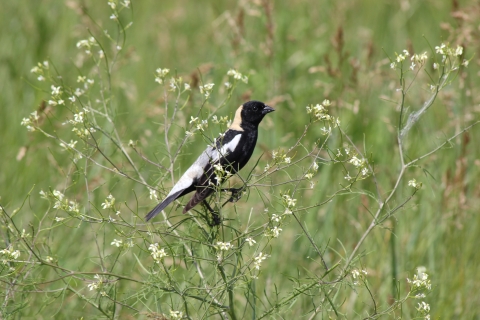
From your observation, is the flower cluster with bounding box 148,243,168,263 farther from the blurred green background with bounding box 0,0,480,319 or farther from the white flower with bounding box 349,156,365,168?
the blurred green background with bounding box 0,0,480,319

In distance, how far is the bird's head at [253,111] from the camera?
3514 mm

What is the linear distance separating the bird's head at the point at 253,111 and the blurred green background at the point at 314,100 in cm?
19

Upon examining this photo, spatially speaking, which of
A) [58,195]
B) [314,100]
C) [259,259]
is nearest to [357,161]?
[259,259]

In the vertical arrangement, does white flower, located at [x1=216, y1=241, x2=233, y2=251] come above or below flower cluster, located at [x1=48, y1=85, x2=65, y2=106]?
below

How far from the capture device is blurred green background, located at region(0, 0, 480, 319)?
385 centimetres

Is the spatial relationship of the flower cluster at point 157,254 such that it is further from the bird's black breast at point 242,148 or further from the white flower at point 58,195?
the bird's black breast at point 242,148

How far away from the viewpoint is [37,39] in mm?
5551

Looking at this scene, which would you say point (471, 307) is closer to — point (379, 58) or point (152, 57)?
point (379, 58)

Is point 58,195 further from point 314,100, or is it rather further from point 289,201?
point 314,100

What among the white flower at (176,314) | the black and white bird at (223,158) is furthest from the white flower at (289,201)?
the white flower at (176,314)

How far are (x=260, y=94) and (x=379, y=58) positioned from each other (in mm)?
1377

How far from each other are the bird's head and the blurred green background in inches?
7.4

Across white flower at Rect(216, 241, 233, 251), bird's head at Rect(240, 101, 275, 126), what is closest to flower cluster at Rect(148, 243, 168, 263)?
white flower at Rect(216, 241, 233, 251)

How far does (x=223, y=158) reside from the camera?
2.90 metres
